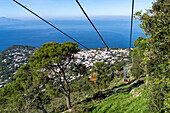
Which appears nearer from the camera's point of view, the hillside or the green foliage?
the green foliage

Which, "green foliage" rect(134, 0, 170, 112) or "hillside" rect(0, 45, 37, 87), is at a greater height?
"hillside" rect(0, 45, 37, 87)

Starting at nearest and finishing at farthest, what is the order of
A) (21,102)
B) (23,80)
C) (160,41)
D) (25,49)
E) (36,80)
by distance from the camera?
1. (160,41)
2. (21,102)
3. (36,80)
4. (23,80)
5. (25,49)

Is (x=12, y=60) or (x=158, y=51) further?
(x=12, y=60)

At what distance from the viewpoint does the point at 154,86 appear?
4.49 m

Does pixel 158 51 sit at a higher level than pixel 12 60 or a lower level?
lower

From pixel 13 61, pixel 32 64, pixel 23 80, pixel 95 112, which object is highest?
pixel 13 61

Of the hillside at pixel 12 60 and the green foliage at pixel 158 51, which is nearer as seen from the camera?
the green foliage at pixel 158 51

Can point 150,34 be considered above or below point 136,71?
above

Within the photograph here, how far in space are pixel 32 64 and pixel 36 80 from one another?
1765 millimetres

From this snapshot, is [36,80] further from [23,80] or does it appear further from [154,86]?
[154,86]

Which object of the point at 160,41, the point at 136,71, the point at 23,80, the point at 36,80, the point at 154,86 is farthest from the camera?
the point at 136,71

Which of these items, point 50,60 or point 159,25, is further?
point 50,60

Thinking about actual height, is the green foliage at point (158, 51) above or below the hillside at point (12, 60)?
below

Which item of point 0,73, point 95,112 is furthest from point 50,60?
point 0,73
